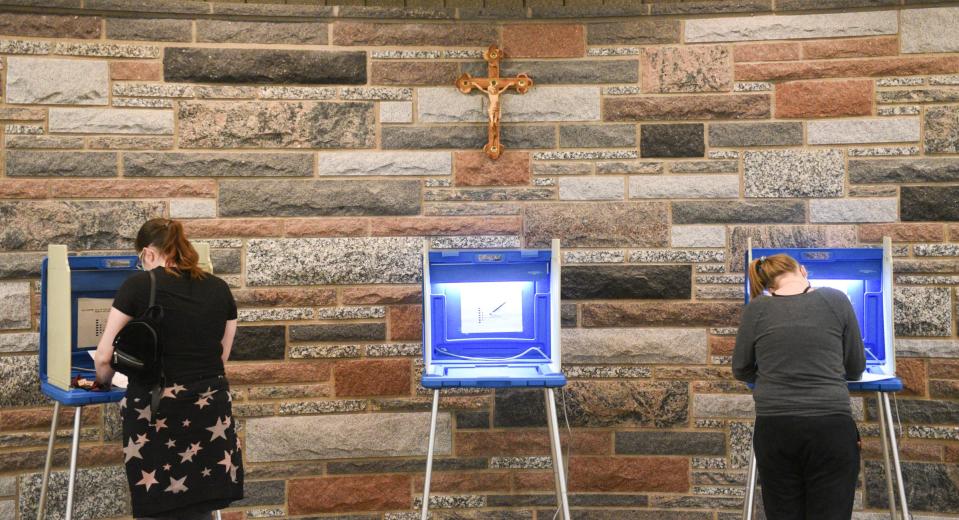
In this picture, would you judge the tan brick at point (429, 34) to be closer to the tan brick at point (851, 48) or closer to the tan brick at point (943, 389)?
the tan brick at point (851, 48)

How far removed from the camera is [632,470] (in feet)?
11.9

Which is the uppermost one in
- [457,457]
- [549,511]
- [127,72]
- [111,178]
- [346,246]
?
[127,72]

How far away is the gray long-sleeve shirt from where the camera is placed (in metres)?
2.54

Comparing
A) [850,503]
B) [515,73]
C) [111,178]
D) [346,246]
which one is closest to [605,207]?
[515,73]

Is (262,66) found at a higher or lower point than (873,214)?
higher

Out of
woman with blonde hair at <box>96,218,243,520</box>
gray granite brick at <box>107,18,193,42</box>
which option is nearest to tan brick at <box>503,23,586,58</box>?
gray granite brick at <box>107,18,193,42</box>

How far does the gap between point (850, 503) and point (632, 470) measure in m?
1.21

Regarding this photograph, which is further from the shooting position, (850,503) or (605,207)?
(605,207)

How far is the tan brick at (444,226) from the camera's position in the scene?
3639 millimetres

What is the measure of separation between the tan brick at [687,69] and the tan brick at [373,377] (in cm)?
175

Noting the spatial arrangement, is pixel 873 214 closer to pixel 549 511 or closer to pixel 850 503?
pixel 850 503

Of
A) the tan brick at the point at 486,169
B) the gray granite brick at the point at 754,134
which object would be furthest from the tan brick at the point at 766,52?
the tan brick at the point at 486,169

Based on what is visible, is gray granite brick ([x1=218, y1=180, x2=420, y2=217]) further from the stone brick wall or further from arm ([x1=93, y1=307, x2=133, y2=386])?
arm ([x1=93, y1=307, x2=133, y2=386])

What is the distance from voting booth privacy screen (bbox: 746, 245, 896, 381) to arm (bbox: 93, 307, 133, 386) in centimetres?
231
